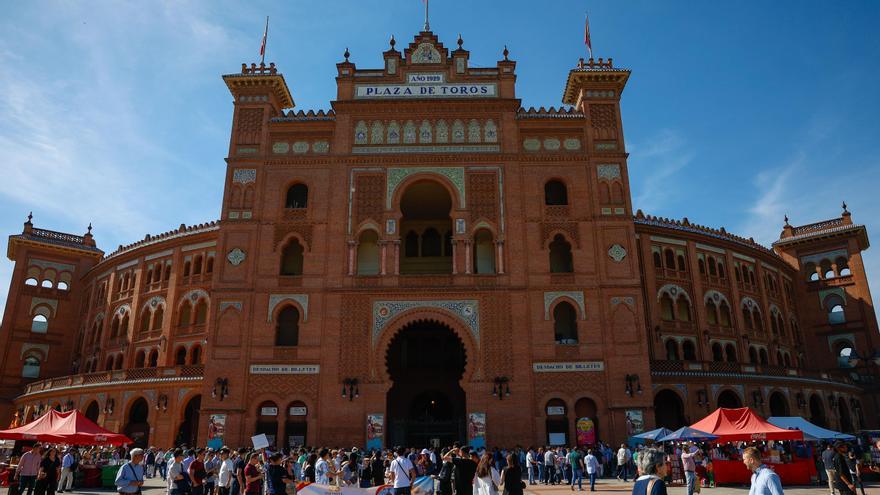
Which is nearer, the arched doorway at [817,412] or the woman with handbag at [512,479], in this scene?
the woman with handbag at [512,479]

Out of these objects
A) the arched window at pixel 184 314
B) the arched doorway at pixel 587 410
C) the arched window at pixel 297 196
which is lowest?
the arched doorway at pixel 587 410

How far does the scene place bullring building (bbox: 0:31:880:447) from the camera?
29.3m

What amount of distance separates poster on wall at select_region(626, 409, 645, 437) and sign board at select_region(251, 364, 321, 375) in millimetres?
14392

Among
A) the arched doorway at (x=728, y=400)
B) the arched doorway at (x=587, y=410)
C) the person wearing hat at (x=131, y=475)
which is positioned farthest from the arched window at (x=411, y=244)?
the person wearing hat at (x=131, y=475)

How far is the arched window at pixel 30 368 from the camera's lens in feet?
156

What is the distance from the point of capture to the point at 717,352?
137ft

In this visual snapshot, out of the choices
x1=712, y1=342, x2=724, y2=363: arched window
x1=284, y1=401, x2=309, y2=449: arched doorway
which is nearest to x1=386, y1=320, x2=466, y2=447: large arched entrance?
x1=284, y1=401, x2=309, y2=449: arched doorway

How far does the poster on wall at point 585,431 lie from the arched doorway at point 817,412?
2072 centimetres

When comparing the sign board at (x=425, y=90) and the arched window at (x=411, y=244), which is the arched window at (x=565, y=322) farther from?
the sign board at (x=425, y=90)

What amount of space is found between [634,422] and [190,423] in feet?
82.7

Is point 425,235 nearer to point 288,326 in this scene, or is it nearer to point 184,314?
point 288,326

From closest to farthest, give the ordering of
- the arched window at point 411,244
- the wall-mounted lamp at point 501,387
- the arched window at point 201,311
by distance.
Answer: the wall-mounted lamp at point 501,387 < the arched window at point 411,244 < the arched window at point 201,311

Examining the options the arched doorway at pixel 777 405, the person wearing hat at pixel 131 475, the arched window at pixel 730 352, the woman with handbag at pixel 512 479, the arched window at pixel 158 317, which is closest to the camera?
the woman with handbag at pixel 512 479

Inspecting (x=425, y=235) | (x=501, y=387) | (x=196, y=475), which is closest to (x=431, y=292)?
(x=501, y=387)
